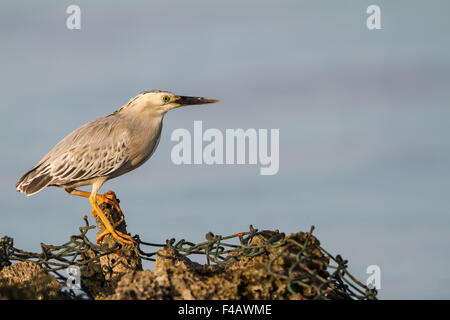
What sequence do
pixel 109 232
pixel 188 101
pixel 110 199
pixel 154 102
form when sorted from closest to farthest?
pixel 109 232, pixel 110 199, pixel 154 102, pixel 188 101

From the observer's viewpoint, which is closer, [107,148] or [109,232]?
[109,232]

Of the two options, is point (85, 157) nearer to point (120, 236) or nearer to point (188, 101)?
point (188, 101)

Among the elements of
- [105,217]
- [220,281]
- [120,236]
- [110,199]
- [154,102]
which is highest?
[154,102]

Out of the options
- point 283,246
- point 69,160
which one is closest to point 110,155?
point 69,160

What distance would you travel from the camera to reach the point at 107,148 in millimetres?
10078

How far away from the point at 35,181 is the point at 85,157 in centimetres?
94

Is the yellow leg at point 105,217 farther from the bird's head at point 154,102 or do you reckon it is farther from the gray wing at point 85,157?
the bird's head at point 154,102

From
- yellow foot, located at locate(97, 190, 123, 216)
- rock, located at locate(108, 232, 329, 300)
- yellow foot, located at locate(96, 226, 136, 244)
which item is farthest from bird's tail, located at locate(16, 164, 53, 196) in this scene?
rock, located at locate(108, 232, 329, 300)

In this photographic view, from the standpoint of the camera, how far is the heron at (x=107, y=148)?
397 inches

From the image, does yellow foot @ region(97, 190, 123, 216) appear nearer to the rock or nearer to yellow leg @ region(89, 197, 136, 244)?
yellow leg @ region(89, 197, 136, 244)

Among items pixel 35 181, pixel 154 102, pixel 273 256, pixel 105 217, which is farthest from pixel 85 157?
pixel 273 256

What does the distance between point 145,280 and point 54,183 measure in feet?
19.6

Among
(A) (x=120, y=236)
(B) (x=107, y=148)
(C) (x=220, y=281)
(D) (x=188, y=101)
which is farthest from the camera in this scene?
(D) (x=188, y=101)
